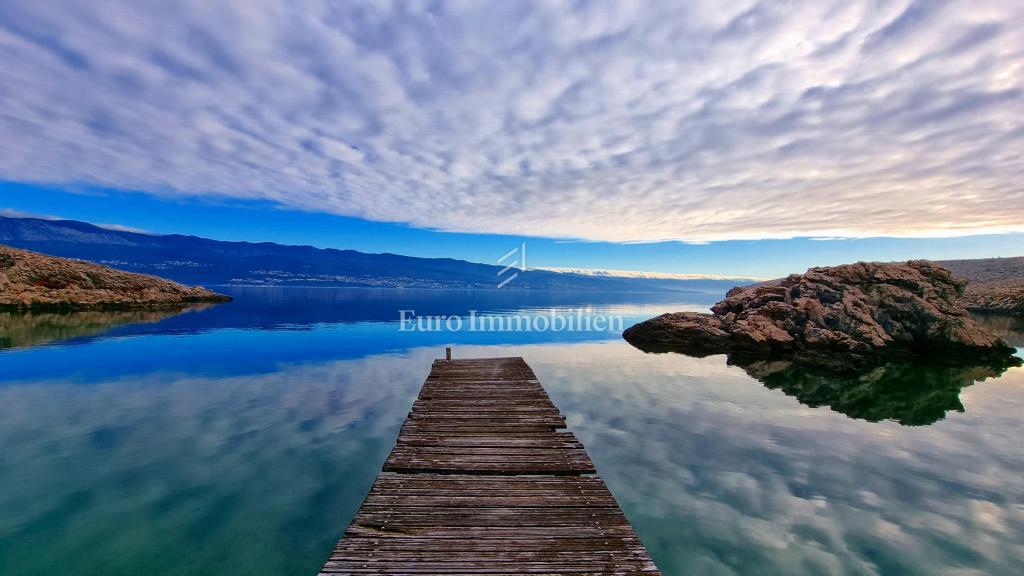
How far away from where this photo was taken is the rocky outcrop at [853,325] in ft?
121

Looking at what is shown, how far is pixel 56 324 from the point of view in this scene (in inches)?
1981

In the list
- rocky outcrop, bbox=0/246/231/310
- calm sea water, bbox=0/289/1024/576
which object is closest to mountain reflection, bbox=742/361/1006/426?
calm sea water, bbox=0/289/1024/576

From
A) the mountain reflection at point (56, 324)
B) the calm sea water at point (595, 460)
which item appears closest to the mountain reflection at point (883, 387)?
the calm sea water at point (595, 460)

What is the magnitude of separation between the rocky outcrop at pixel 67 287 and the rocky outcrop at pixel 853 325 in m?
88.9

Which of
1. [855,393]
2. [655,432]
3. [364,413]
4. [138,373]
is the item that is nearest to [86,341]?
[138,373]

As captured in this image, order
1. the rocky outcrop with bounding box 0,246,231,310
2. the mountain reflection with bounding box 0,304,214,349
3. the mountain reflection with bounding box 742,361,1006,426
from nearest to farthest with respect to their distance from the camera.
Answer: the mountain reflection with bounding box 742,361,1006,426 → the mountain reflection with bounding box 0,304,214,349 → the rocky outcrop with bounding box 0,246,231,310

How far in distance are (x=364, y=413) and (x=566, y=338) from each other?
33.9m

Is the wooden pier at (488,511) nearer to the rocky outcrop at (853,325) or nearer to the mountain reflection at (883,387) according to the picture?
the mountain reflection at (883,387)

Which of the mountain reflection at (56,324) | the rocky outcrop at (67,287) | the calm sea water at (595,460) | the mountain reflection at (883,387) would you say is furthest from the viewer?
the rocky outcrop at (67,287)

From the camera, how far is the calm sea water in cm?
980

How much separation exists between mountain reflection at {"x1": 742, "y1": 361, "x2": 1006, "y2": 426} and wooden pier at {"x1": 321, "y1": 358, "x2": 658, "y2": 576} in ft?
61.7

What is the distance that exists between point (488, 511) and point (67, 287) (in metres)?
101

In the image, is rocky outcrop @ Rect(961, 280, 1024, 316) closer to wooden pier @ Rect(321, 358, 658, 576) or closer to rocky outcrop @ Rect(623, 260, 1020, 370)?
rocky outcrop @ Rect(623, 260, 1020, 370)

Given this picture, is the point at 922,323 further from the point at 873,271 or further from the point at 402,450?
the point at 402,450
